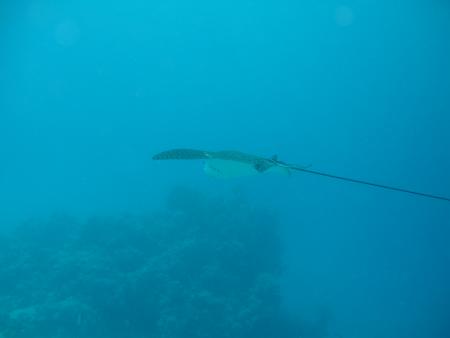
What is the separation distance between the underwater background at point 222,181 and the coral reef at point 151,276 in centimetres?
6

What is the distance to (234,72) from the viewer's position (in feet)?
303

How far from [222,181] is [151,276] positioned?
41.7ft

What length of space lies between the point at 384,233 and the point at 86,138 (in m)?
47.8

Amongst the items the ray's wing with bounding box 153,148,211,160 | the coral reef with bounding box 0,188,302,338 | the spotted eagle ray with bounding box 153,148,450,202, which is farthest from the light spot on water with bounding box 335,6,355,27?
the ray's wing with bounding box 153,148,211,160

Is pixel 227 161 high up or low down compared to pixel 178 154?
up

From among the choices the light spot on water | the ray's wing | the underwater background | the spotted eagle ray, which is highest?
the light spot on water

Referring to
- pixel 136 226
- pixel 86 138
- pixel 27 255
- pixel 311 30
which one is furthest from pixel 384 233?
pixel 311 30

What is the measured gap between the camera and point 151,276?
1051 cm

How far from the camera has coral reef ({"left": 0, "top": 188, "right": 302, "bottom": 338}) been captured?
9.55 m

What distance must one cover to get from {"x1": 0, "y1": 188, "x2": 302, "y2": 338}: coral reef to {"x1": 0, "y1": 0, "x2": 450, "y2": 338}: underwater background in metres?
0.06

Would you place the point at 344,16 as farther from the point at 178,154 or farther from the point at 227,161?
the point at 178,154

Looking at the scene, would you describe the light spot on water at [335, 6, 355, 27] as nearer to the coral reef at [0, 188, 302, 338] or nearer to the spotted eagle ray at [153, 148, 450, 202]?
Result: the coral reef at [0, 188, 302, 338]

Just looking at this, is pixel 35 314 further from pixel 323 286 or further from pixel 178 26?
pixel 178 26

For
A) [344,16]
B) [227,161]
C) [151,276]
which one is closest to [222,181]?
[151,276]
